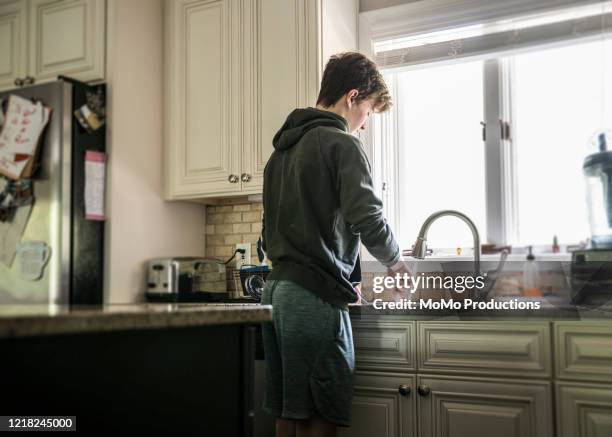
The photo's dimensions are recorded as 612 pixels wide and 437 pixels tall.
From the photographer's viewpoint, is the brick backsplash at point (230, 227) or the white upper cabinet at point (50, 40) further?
the brick backsplash at point (230, 227)

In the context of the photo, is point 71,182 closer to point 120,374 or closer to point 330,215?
point 330,215

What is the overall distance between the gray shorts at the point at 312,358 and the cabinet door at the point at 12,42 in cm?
201

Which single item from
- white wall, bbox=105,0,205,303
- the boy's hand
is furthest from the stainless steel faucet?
white wall, bbox=105,0,205,303

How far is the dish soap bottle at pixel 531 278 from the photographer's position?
246 cm

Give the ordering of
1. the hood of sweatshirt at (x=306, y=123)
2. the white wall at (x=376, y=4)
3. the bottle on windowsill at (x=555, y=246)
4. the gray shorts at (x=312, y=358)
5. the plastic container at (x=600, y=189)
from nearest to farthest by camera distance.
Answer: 1. the gray shorts at (x=312, y=358)
2. the hood of sweatshirt at (x=306, y=123)
3. the plastic container at (x=600, y=189)
4. the bottle on windowsill at (x=555, y=246)
5. the white wall at (x=376, y=4)

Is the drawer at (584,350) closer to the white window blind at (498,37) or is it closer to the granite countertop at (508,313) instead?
the granite countertop at (508,313)

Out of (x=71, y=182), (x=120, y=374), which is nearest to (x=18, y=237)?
(x=71, y=182)

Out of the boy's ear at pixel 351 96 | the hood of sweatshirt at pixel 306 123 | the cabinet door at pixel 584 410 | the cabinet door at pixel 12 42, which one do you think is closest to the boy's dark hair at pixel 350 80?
the boy's ear at pixel 351 96

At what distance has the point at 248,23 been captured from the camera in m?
2.86

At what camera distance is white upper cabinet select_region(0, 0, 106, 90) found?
9.48ft

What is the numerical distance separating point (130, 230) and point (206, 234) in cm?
49

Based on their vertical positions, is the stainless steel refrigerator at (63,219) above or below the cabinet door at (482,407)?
above

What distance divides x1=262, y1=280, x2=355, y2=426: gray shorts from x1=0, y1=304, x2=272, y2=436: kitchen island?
65cm

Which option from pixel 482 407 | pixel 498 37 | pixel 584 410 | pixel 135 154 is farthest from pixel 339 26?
pixel 584 410
